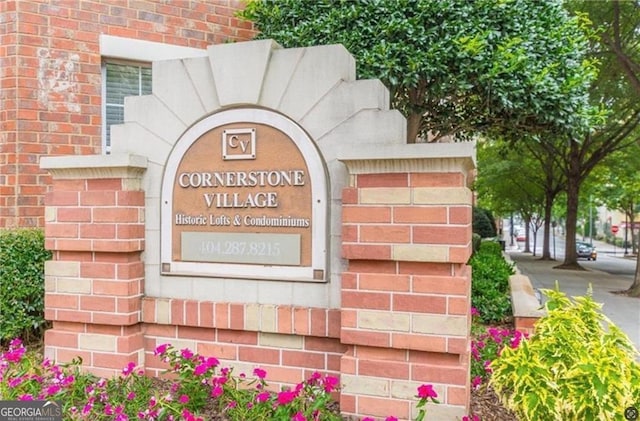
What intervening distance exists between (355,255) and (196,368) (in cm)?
116

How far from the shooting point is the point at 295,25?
5746 millimetres

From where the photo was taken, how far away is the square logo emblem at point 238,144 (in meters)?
3.34

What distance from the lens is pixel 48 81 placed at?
18.6 ft

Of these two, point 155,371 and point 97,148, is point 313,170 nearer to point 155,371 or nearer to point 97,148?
point 155,371

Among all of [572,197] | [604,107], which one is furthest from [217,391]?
[572,197]

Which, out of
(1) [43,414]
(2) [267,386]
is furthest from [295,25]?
(1) [43,414]

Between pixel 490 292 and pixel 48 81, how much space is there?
551 cm

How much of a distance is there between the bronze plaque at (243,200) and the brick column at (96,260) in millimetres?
304

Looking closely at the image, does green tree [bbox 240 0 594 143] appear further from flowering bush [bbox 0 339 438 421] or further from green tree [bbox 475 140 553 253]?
green tree [bbox 475 140 553 253]

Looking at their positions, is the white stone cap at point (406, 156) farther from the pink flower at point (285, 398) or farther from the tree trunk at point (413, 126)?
the tree trunk at point (413, 126)

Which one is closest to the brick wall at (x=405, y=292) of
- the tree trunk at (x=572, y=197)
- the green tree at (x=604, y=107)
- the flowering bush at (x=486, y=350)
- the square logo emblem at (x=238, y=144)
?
the flowering bush at (x=486, y=350)

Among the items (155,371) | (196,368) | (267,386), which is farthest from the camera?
(155,371)

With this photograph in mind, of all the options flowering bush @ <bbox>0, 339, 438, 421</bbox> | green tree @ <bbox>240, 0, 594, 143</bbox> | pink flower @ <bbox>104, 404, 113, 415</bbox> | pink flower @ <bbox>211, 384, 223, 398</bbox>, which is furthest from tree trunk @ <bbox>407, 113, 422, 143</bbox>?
pink flower @ <bbox>104, 404, 113, 415</bbox>

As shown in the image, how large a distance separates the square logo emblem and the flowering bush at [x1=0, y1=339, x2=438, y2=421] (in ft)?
4.18
